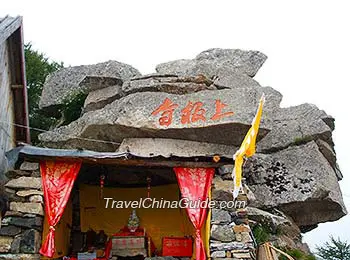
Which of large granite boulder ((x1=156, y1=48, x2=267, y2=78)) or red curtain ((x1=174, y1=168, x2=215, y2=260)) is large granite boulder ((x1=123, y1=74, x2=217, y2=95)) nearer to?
large granite boulder ((x1=156, y1=48, x2=267, y2=78))

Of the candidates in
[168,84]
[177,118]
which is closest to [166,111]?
[177,118]

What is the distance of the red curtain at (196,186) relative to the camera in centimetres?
770

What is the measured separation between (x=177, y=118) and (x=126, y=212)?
261cm

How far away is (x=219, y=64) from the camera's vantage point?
13641 mm

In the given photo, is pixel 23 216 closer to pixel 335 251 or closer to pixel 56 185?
pixel 56 185

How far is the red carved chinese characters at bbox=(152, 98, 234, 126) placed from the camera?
10.5 m

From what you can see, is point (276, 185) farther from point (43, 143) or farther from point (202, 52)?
point (43, 143)

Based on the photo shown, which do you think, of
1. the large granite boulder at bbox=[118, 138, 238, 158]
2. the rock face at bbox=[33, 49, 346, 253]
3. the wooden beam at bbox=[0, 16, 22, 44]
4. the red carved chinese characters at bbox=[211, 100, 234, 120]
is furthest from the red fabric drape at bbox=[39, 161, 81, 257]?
the red carved chinese characters at bbox=[211, 100, 234, 120]


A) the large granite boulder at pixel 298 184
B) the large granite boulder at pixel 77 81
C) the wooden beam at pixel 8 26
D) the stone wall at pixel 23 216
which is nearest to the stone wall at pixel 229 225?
the stone wall at pixel 23 216

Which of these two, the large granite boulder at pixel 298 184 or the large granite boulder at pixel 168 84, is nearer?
the large granite boulder at pixel 298 184

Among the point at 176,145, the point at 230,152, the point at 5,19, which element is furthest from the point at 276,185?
the point at 5,19

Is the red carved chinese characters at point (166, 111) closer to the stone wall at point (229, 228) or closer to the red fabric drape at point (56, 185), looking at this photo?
the stone wall at point (229, 228)

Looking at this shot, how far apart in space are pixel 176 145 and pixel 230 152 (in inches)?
54.1

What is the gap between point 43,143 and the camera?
12.1 metres
